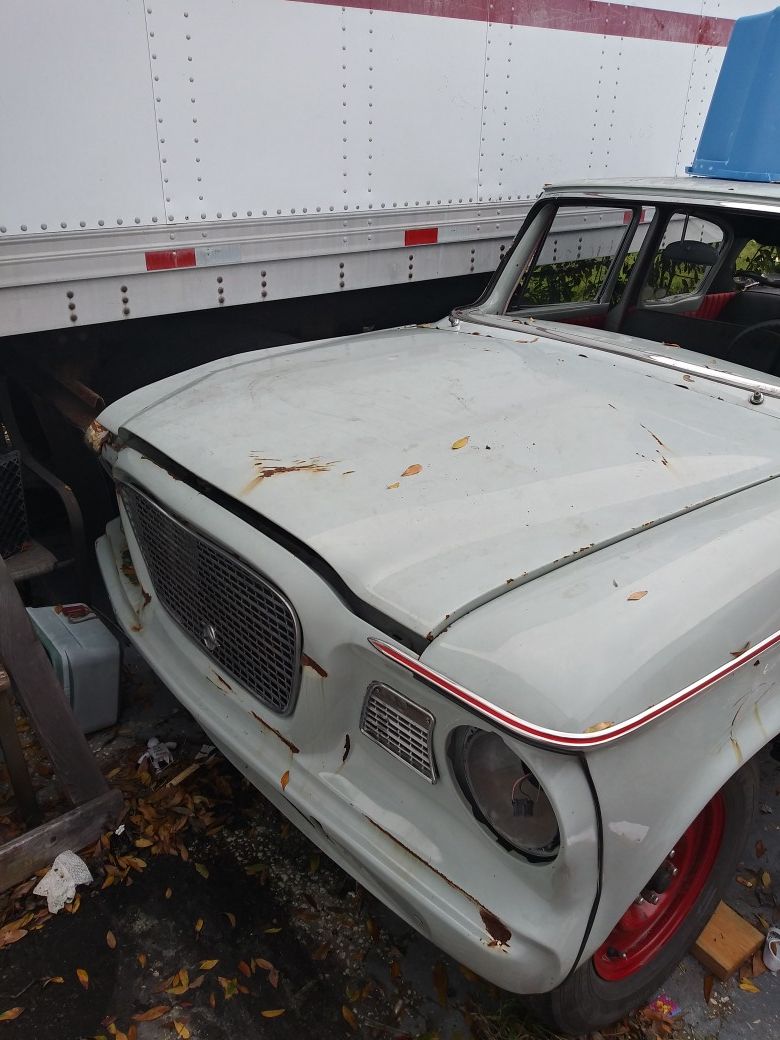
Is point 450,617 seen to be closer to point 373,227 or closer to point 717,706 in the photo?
point 717,706

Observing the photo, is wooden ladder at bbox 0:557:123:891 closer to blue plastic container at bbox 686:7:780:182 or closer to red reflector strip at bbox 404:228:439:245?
red reflector strip at bbox 404:228:439:245

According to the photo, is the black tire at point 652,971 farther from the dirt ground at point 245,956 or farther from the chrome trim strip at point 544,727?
the chrome trim strip at point 544,727

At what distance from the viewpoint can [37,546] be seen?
10.5 ft

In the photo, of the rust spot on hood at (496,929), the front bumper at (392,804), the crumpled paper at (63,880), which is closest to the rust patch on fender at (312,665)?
the front bumper at (392,804)

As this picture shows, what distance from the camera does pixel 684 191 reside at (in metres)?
3.00

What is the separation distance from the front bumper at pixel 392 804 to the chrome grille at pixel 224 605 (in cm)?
5

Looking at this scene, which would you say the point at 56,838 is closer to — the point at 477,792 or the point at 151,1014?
the point at 151,1014

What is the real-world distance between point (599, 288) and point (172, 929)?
9.81ft

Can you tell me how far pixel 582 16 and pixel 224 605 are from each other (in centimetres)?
393

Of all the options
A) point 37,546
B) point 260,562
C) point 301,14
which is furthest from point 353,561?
point 301,14

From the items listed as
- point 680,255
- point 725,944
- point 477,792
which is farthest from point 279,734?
point 680,255

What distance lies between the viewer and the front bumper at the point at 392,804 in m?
1.51

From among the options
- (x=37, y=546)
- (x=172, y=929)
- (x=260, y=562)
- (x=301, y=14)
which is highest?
(x=301, y=14)

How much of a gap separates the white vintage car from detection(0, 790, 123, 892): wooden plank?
0.53m
